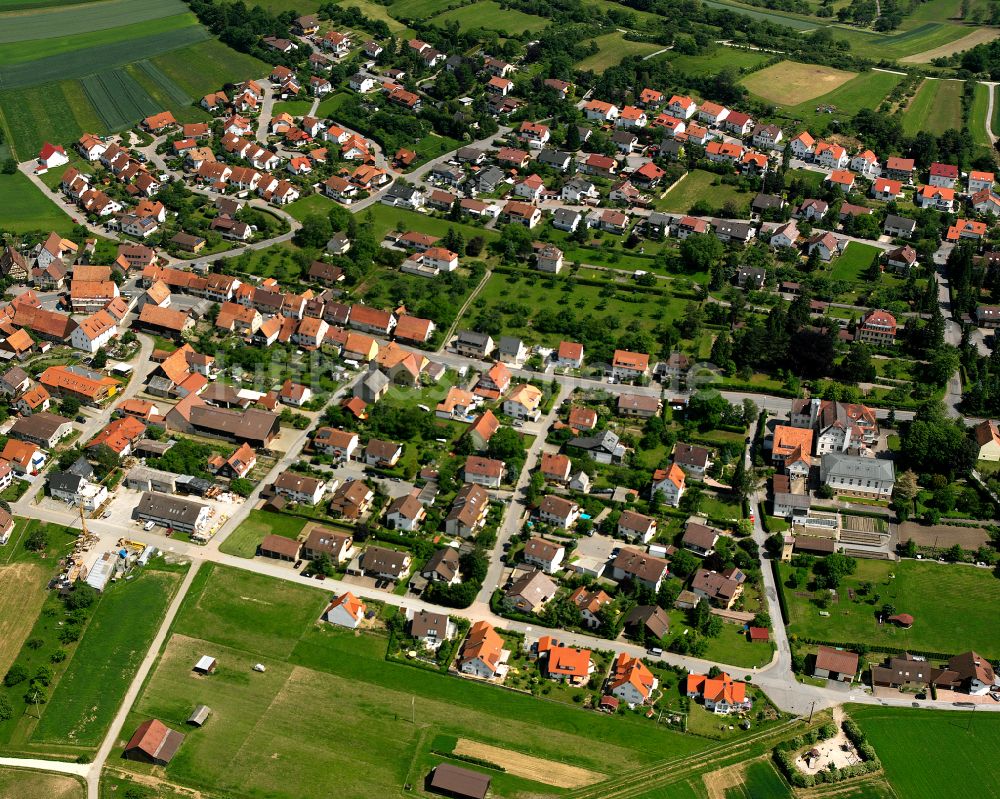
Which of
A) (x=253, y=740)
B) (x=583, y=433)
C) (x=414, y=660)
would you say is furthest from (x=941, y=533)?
(x=253, y=740)

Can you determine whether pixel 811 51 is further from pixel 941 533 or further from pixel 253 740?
pixel 253 740

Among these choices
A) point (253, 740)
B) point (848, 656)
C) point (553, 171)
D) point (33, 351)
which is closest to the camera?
point (253, 740)

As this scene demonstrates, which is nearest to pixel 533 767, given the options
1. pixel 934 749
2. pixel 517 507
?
pixel 517 507

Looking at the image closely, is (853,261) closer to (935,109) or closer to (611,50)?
(935,109)

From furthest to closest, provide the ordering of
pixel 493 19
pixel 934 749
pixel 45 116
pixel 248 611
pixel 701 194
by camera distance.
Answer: pixel 493 19, pixel 45 116, pixel 701 194, pixel 248 611, pixel 934 749

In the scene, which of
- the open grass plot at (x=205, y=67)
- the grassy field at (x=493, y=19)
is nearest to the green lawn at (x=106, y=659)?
the open grass plot at (x=205, y=67)
